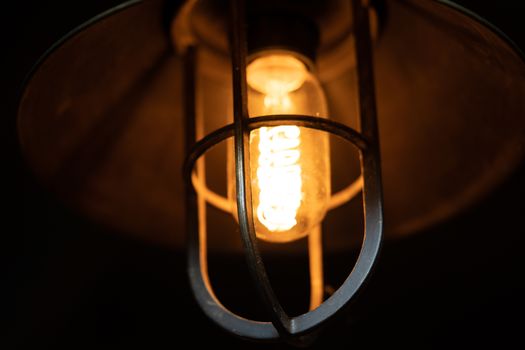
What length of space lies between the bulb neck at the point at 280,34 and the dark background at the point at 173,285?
0.59m

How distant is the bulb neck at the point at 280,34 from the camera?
96cm

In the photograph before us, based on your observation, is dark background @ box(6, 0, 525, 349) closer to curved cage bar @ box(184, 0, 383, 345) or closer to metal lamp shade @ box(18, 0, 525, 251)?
metal lamp shade @ box(18, 0, 525, 251)

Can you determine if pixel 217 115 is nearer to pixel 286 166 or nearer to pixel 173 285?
pixel 286 166

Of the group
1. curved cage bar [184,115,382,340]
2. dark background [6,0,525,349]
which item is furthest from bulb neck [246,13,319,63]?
dark background [6,0,525,349]

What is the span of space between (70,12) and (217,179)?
45 cm

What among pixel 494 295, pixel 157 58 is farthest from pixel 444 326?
pixel 157 58

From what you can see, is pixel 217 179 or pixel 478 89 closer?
pixel 478 89

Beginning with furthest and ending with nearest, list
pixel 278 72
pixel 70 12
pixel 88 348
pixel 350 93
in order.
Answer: pixel 88 348 → pixel 70 12 → pixel 350 93 → pixel 278 72

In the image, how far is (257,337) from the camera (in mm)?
828

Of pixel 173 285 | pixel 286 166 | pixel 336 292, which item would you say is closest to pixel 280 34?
pixel 286 166

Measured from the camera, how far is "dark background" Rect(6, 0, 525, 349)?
1.54 m

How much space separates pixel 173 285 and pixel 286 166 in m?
0.81

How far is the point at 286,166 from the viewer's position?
0.89 metres

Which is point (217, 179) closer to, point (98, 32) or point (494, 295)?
point (98, 32)
